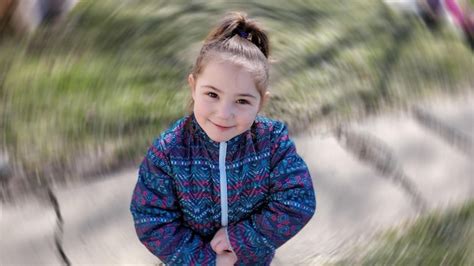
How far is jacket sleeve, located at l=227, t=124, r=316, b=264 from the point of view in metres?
1.80

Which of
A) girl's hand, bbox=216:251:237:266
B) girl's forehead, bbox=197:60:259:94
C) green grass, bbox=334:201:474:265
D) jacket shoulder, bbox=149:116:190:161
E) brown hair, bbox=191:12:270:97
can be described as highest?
brown hair, bbox=191:12:270:97

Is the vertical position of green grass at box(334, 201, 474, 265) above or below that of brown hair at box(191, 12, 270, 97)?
below

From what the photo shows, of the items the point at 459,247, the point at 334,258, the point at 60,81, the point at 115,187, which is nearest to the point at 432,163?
the point at 459,247

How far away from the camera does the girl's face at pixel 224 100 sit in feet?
5.27

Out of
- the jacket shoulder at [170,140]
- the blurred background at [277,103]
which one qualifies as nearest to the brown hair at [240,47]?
the jacket shoulder at [170,140]

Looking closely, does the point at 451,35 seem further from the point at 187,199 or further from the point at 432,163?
the point at 187,199

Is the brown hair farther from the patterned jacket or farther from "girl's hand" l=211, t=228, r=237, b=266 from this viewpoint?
"girl's hand" l=211, t=228, r=237, b=266

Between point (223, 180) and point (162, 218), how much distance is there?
18cm

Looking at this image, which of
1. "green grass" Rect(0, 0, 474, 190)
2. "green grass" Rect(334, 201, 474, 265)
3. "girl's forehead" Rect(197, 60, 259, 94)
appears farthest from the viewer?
"green grass" Rect(0, 0, 474, 190)

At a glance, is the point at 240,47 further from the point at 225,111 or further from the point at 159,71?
the point at 159,71

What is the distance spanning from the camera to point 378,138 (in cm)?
282

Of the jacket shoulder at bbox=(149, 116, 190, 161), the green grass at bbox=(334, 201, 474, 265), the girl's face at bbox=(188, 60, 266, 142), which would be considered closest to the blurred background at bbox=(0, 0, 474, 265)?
the green grass at bbox=(334, 201, 474, 265)

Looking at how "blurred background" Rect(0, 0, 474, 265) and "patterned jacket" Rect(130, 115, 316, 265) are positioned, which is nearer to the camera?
"patterned jacket" Rect(130, 115, 316, 265)

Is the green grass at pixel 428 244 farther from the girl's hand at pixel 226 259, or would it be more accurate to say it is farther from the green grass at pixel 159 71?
the girl's hand at pixel 226 259
